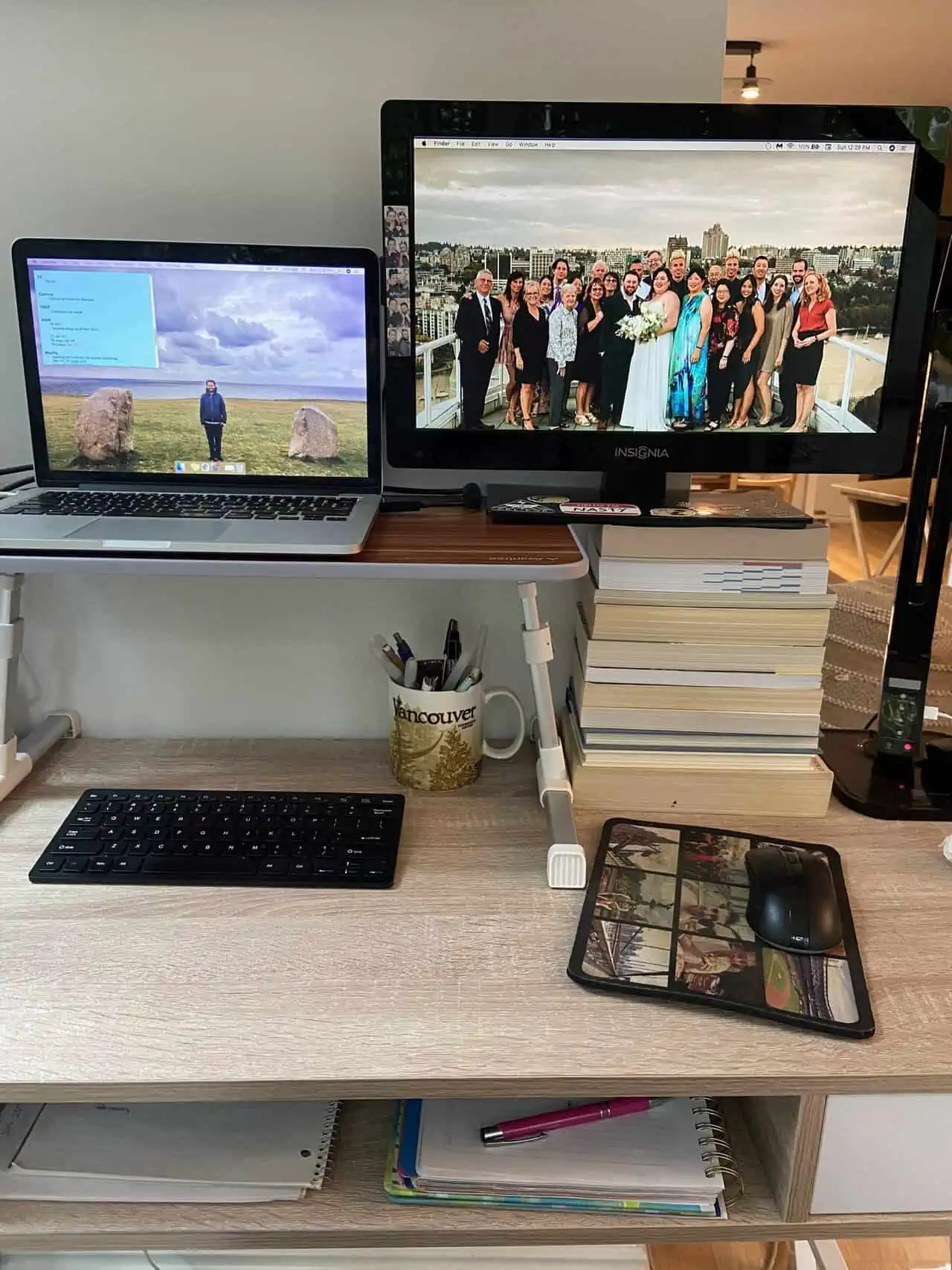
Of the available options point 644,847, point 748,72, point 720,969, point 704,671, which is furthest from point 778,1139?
point 748,72

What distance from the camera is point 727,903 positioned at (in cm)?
87

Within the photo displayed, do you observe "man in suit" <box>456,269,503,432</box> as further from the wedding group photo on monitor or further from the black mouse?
the black mouse

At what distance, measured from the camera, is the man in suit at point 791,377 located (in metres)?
0.94

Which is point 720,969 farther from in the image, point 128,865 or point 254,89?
point 254,89

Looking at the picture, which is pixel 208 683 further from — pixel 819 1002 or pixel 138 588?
pixel 819 1002

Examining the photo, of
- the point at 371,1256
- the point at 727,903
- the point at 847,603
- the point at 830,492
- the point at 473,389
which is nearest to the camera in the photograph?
the point at 727,903

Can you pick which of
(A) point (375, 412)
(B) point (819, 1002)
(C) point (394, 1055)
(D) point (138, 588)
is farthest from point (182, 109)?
(B) point (819, 1002)

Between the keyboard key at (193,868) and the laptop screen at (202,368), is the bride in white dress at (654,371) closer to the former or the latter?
the laptop screen at (202,368)

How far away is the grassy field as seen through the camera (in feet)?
3.31

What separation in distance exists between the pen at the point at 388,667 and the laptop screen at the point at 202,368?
8.2 inches

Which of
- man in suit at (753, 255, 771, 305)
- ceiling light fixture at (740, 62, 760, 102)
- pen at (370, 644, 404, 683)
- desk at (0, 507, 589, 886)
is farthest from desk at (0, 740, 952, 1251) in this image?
ceiling light fixture at (740, 62, 760, 102)

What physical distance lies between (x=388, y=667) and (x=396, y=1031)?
47 centimetres

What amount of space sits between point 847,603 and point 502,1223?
1110mm

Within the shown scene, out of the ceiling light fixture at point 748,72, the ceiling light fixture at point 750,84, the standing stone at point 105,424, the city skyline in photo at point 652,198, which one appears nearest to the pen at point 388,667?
the standing stone at point 105,424
